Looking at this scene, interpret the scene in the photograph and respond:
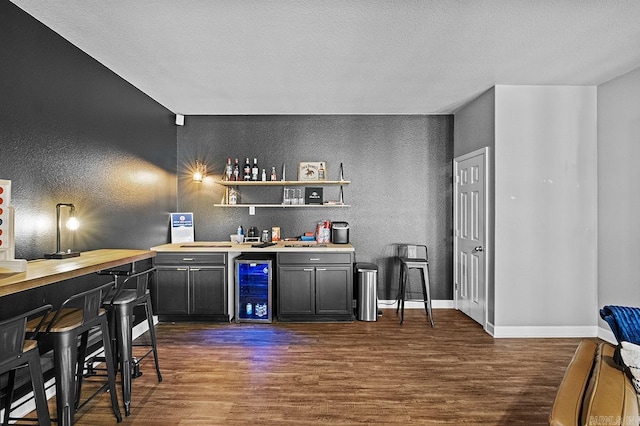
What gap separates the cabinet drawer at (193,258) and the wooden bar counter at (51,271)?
161cm

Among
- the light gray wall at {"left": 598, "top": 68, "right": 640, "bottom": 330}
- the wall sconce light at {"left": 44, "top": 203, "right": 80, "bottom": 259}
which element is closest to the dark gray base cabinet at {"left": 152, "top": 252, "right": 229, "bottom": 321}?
the wall sconce light at {"left": 44, "top": 203, "right": 80, "bottom": 259}

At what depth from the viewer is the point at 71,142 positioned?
3.22 m

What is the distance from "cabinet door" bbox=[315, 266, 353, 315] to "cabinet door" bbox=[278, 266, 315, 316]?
97 millimetres

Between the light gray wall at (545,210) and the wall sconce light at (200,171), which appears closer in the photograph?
the light gray wall at (545,210)

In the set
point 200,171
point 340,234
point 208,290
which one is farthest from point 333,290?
point 200,171

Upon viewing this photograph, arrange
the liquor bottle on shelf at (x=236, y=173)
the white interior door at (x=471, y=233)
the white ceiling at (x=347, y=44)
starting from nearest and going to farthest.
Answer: the white ceiling at (x=347, y=44), the white interior door at (x=471, y=233), the liquor bottle on shelf at (x=236, y=173)

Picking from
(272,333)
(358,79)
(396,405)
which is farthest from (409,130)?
(396,405)

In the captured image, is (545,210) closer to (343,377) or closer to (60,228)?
(343,377)

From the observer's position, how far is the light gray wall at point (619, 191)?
3.77m

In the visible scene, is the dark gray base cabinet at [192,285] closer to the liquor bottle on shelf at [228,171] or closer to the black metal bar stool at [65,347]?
the liquor bottle on shelf at [228,171]

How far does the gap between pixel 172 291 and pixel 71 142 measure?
2.17 meters

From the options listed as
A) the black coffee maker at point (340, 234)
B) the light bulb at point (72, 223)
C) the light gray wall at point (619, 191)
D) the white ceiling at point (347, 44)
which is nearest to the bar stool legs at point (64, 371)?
the light bulb at point (72, 223)

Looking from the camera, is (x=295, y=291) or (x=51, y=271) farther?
(x=295, y=291)

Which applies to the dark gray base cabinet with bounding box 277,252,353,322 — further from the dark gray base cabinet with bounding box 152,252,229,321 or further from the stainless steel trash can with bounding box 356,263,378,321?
the dark gray base cabinet with bounding box 152,252,229,321
